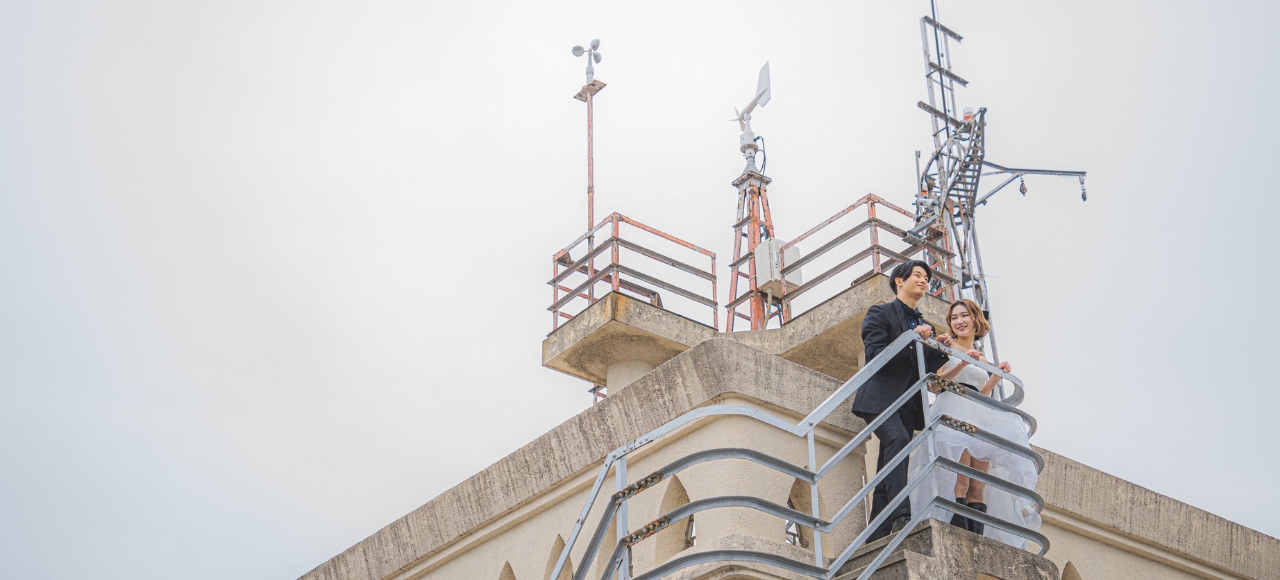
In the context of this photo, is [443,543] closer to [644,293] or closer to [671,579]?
[671,579]

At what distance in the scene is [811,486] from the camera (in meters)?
5.96

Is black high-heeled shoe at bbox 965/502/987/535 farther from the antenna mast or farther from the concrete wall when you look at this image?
the antenna mast

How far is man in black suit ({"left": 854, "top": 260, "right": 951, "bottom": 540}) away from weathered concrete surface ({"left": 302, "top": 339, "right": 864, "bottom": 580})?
345mm

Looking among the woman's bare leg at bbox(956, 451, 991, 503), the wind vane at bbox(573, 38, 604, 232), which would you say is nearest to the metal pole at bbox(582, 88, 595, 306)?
the wind vane at bbox(573, 38, 604, 232)

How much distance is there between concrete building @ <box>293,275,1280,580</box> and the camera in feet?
21.1

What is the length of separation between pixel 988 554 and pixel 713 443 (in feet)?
4.47

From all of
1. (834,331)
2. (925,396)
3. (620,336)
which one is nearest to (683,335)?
(620,336)

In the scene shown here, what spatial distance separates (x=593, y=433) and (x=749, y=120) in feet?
36.7

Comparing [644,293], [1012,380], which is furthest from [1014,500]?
[644,293]

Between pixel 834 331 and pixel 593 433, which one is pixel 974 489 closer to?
pixel 593 433

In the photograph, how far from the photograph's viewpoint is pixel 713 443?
22.2ft

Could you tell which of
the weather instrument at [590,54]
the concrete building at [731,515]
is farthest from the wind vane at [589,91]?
the concrete building at [731,515]

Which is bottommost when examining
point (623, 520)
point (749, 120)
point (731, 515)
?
point (623, 520)

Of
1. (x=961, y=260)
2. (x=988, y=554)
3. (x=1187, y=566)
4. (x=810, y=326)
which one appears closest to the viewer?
(x=988, y=554)
